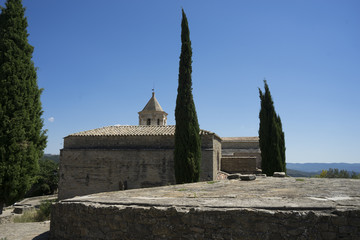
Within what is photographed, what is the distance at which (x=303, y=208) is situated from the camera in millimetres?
3320

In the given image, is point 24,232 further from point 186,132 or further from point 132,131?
point 132,131

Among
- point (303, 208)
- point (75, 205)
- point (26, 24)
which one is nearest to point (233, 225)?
point (303, 208)

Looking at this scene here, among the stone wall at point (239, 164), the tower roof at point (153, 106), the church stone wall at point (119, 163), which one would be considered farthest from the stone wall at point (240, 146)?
the church stone wall at point (119, 163)

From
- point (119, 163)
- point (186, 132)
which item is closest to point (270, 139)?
point (186, 132)

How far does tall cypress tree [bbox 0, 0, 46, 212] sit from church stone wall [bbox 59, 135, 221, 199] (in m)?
6.10

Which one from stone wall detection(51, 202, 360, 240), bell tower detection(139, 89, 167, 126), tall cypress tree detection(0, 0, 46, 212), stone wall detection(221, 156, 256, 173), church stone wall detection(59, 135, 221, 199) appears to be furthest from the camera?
bell tower detection(139, 89, 167, 126)

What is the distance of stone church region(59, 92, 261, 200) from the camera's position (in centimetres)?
1605

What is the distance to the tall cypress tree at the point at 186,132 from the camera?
539 inches

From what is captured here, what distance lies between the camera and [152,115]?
88.7 feet

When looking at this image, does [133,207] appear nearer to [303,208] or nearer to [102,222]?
[102,222]

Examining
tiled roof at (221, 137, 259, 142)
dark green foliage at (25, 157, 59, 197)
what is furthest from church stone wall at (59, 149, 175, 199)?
tiled roof at (221, 137, 259, 142)

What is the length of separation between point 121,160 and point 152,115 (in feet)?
36.0

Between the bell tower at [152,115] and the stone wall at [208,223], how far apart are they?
74.5ft

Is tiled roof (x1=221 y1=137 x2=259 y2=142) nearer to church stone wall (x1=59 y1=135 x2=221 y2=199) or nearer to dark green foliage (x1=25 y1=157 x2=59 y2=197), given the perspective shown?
church stone wall (x1=59 y1=135 x2=221 y2=199)
